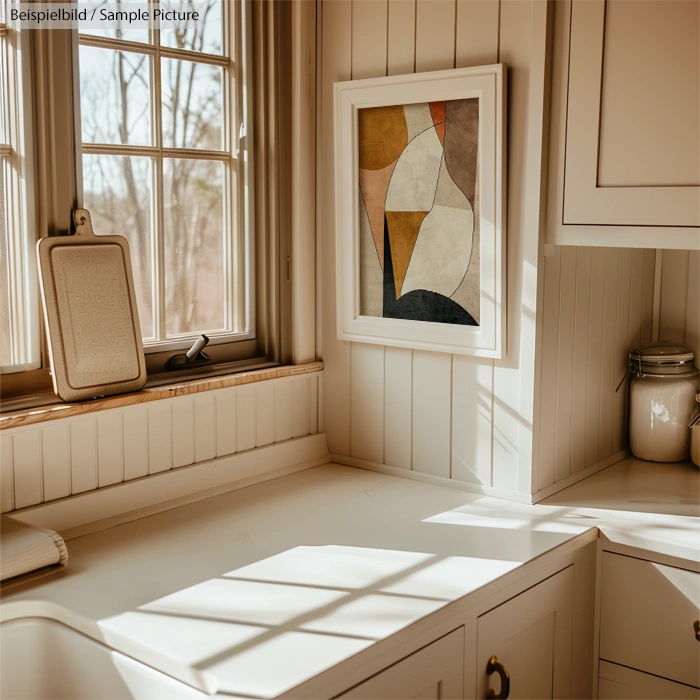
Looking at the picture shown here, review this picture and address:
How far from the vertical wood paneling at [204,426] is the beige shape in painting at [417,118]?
0.74 m

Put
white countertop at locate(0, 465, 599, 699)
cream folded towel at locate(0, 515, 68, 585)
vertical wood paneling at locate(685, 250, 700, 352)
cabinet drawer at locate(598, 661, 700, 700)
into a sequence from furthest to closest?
vertical wood paneling at locate(685, 250, 700, 352), cabinet drawer at locate(598, 661, 700, 700), cream folded towel at locate(0, 515, 68, 585), white countertop at locate(0, 465, 599, 699)

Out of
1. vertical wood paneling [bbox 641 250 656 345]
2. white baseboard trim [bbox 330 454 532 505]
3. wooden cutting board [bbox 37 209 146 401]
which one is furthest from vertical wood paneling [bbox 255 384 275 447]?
vertical wood paneling [bbox 641 250 656 345]

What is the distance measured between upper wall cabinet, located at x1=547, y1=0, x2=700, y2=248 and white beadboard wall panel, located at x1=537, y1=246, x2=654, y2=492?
185 millimetres

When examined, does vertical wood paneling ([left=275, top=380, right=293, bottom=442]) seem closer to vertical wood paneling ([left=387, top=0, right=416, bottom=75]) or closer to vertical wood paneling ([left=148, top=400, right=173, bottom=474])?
vertical wood paneling ([left=148, top=400, right=173, bottom=474])

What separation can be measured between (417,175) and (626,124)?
49cm

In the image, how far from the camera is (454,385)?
77.2 inches

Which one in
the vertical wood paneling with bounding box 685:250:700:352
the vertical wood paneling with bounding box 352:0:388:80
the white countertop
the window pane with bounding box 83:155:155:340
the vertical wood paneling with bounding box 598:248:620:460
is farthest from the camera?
the vertical wood paneling with bounding box 685:250:700:352

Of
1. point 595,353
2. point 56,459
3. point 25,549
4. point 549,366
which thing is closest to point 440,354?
point 549,366

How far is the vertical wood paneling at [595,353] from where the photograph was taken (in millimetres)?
2002

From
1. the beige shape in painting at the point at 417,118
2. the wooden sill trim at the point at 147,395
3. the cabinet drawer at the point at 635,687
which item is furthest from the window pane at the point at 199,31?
the cabinet drawer at the point at 635,687

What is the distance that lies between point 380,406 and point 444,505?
342mm

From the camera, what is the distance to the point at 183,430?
6.16ft

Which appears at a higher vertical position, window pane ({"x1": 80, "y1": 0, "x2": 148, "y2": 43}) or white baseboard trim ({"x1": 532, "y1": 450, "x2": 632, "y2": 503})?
window pane ({"x1": 80, "y1": 0, "x2": 148, "y2": 43})

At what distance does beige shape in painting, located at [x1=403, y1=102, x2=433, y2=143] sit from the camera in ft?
6.20
